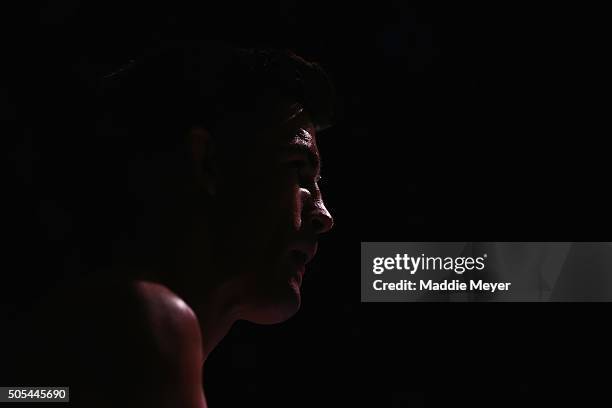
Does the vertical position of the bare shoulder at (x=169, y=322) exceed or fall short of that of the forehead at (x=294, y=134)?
it falls short

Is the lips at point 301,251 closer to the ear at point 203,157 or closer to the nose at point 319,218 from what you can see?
the nose at point 319,218

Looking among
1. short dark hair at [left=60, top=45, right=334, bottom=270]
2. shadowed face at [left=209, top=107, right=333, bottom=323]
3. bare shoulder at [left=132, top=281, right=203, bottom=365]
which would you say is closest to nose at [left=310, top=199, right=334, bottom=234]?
shadowed face at [left=209, top=107, right=333, bottom=323]

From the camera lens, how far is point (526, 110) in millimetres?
2260

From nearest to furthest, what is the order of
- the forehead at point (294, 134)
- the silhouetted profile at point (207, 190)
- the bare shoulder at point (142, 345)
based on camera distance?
the bare shoulder at point (142, 345), the silhouetted profile at point (207, 190), the forehead at point (294, 134)

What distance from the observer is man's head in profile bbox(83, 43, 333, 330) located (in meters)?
1.24

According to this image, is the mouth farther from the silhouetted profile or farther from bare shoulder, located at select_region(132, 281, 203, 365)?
bare shoulder, located at select_region(132, 281, 203, 365)

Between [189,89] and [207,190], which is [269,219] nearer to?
[207,190]

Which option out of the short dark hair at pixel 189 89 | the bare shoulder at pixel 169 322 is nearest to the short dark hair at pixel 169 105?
the short dark hair at pixel 189 89

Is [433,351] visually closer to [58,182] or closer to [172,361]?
[58,182]

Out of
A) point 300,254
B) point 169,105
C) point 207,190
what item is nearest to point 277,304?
point 300,254

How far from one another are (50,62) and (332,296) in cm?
85

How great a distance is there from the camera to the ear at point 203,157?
1.26 m

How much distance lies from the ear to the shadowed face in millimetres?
17

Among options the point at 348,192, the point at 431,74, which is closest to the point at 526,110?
the point at 431,74
